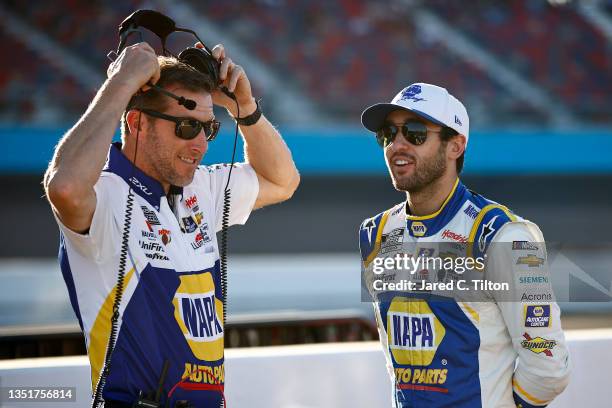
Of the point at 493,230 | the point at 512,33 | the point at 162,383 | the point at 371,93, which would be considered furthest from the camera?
the point at 512,33

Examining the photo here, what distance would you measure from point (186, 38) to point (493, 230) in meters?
12.0

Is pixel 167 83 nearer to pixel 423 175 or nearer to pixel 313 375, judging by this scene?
pixel 423 175

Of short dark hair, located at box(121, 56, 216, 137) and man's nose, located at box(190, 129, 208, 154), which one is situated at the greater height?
short dark hair, located at box(121, 56, 216, 137)

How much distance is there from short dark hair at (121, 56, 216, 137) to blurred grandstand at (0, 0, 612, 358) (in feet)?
29.3

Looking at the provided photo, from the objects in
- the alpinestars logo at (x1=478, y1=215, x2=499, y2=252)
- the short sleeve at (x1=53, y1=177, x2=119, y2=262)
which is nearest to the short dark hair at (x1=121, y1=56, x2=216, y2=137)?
the short sleeve at (x1=53, y1=177, x2=119, y2=262)

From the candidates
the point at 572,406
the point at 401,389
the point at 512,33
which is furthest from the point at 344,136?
the point at 401,389

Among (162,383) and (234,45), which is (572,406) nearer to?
(162,383)

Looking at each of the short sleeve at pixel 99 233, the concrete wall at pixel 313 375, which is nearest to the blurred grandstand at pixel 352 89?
the concrete wall at pixel 313 375

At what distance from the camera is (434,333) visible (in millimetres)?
2588

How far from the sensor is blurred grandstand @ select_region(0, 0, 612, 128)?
14.0 meters

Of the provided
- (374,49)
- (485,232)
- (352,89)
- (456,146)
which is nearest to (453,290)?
(485,232)

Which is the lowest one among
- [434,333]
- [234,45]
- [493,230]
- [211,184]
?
[434,333]
